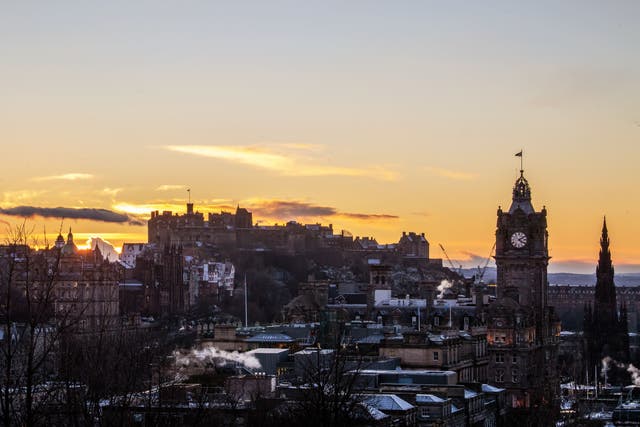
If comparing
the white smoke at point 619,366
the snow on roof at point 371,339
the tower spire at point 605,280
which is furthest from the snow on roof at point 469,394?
the tower spire at point 605,280

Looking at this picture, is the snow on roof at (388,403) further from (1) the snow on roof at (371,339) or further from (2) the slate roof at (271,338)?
(2) the slate roof at (271,338)

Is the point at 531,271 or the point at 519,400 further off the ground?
the point at 531,271

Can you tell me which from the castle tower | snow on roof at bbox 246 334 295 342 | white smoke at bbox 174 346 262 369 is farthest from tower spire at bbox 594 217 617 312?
white smoke at bbox 174 346 262 369

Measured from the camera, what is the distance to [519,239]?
127312mm

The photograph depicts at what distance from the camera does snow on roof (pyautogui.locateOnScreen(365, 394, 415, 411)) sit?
74.4 meters

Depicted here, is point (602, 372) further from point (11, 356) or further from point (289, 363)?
point (11, 356)

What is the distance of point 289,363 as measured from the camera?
98.2m

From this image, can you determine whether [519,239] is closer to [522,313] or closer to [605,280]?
[522,313]

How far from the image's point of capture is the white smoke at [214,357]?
97.5 metres

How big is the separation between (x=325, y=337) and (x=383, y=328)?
7.30m

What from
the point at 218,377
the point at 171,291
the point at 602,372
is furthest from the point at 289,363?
the point at 171,291

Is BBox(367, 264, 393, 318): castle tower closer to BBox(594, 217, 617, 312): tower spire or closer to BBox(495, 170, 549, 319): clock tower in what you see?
BBox(495, 170, 549, 319): clock tower

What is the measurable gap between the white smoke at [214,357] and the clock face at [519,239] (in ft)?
108

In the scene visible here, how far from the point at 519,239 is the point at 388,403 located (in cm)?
5427
